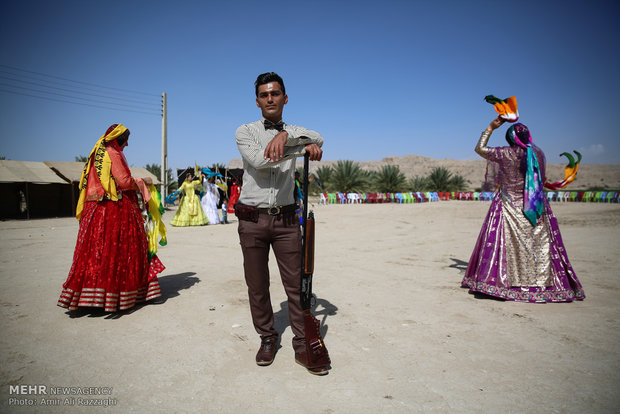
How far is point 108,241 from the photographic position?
12.3 feet

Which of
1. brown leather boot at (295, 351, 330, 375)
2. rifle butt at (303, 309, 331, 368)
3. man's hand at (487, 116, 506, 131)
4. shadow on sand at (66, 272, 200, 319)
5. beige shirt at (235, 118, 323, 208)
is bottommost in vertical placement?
shadow on sand at (66, 272, 200, 319)

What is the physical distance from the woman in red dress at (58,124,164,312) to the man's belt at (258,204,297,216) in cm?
208

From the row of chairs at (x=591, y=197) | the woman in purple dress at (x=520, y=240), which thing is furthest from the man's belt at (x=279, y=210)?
the row of chairs at (x=591, y=197)

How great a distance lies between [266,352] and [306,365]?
1.13ft

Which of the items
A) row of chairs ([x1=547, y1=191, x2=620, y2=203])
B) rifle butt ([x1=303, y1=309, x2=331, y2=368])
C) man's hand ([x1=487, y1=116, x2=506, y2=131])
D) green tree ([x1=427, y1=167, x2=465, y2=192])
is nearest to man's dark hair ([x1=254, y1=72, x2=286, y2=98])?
rifle butt ([x1=303, y1=309, x2=331, y2=368])

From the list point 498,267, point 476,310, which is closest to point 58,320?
point 476,310

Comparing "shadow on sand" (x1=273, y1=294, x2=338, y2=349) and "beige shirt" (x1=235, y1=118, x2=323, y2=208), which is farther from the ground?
"beige shirt" (x1=235, y1=118, x2=323, y2=208)

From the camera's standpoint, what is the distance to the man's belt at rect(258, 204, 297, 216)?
8.52 feet

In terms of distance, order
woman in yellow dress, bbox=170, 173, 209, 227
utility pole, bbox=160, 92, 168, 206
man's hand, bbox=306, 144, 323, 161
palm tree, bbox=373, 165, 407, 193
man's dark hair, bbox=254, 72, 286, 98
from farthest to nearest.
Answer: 1. palm tree, bbox=373, 165, 407, 193
2. utility pole, bbox=160, 92, 168, 206
3. woman in yellow dress, bbox=170, 173, 209, 227
4. man's dark hair, bbox=254, 72, 286, 98
5. man's hand, bbox=306, 144, 323, 161

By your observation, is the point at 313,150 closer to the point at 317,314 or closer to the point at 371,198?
the point at 317,314

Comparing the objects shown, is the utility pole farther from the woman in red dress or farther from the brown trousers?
the brown trousers

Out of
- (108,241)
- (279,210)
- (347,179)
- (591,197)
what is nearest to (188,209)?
(108,241)

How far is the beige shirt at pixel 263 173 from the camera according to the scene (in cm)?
256

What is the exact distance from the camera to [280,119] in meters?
2.81
